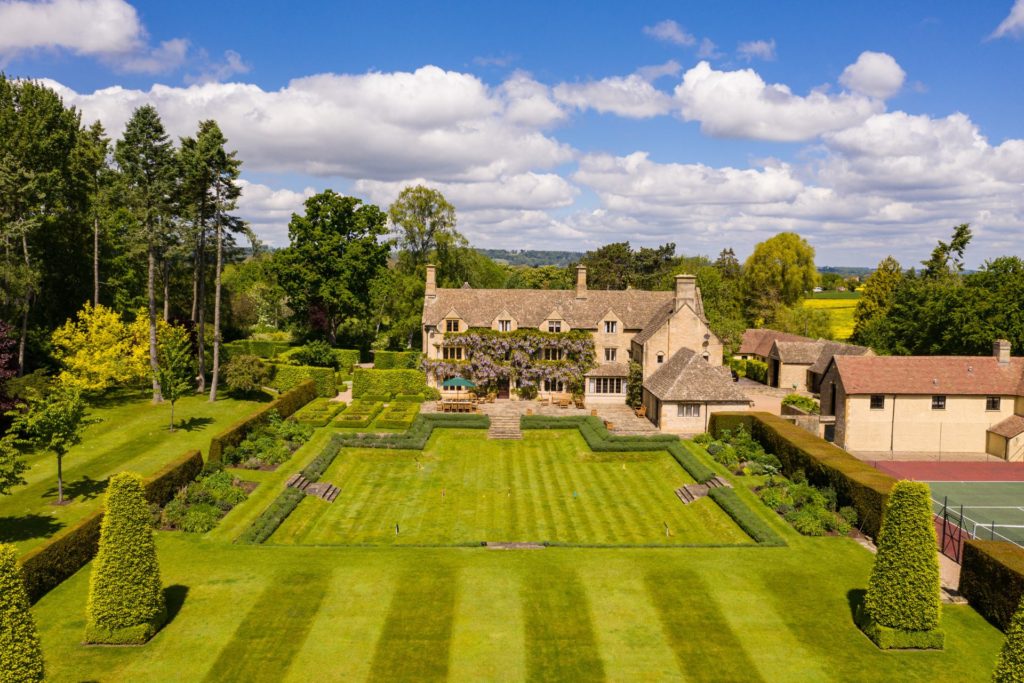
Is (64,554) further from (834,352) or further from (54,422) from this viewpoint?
(834,352)

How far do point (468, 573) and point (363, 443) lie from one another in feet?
69.0

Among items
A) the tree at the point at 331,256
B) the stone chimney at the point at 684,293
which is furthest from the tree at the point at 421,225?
the stone chimney at the point at 684,293

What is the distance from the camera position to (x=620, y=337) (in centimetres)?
6300

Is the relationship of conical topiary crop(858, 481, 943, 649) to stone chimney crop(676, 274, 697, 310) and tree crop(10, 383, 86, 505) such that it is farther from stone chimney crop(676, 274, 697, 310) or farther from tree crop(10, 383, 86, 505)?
stone chimney crop(676, 274, 697, 310)

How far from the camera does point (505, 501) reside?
37.5 meters

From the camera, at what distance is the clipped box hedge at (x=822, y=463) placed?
32.4 meters

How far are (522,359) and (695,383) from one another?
1664 centimetres

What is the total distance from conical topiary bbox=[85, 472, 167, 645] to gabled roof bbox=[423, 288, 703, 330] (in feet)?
138

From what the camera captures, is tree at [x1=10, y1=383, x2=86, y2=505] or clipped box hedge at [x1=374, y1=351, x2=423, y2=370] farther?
clipped box hedge at [x1=374, y1=351, x2=423, y2=370]

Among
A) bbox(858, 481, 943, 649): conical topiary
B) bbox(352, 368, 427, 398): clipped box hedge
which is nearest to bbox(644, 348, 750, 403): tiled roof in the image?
bbox(352, 368, 427, 398): clipped box hedge

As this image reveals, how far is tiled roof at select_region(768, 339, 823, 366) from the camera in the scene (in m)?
70.9

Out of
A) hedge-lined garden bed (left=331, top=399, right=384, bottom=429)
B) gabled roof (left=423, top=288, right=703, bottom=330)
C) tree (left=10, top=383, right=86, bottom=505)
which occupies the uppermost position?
gabled roof (left=423, top=288, right=703, bottom=330)

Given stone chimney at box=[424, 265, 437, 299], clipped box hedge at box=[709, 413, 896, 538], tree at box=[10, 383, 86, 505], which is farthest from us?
stone chimney at box=[424, 265, 437, 299]

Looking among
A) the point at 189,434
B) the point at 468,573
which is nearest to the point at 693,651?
the point at 468,573
